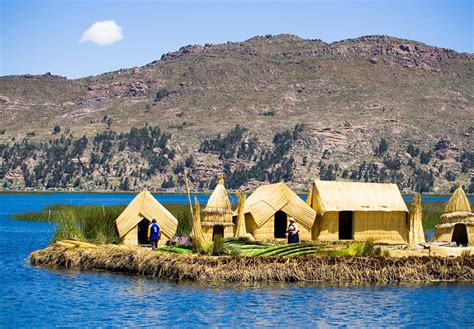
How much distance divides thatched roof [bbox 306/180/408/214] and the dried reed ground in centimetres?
647

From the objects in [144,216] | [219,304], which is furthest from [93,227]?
[219,304]

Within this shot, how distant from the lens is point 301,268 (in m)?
30.8

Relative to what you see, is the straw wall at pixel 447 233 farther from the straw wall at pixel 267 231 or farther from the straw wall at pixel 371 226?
the straw wall at pixel 267 231

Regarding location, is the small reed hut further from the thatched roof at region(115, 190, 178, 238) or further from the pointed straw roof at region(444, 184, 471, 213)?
the thatched roof at region(115, 190, 178, 238)

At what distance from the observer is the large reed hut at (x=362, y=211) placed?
126ft

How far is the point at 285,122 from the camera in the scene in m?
176

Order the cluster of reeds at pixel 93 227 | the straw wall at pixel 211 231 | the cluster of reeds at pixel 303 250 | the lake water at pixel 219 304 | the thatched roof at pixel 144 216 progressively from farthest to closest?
the cluster of reeds at pixel 93 227 → the thatched roof at pixel 144 216 → the straw wall at pixel 211 231 → the cluster of reeds at pixel 303 250 → the lake water at pixel 219 304

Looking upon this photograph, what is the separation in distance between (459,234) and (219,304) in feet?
51.1

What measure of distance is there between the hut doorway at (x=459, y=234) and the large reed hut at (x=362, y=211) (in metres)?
1.99

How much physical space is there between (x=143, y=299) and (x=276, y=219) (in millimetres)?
13208

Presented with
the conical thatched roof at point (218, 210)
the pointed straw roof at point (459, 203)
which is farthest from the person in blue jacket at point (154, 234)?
the pointed straw roof at point (459, 203)

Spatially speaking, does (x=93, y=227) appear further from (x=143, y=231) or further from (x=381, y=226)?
(x=381, y=226)

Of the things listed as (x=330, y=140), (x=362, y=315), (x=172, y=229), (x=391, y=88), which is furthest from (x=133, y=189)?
(x=362, y=315)

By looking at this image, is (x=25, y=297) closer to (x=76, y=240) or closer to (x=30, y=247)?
(x=76, y=240)
